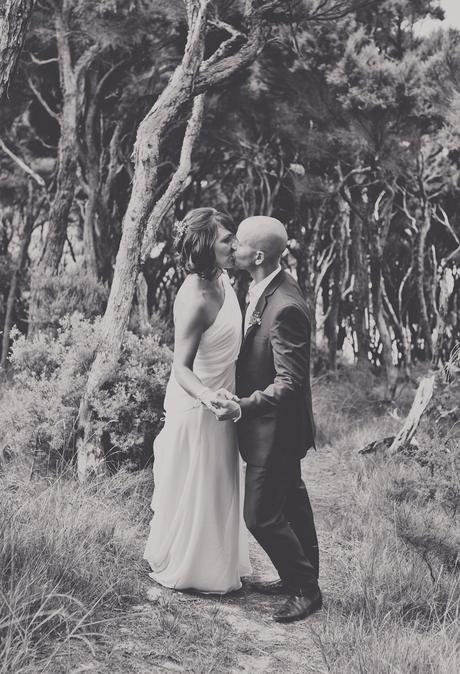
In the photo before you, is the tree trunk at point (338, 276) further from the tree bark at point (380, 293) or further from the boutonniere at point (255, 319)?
the boutonniere at point (255, 319)

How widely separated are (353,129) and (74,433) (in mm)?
8270

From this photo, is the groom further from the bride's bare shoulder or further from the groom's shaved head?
the bride's bare shoulder

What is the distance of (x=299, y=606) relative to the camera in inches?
172

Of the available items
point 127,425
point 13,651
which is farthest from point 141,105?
point 13,651

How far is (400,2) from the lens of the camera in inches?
504

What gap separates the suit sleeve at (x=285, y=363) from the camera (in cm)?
398

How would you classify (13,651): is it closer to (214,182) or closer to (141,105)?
(141,105)

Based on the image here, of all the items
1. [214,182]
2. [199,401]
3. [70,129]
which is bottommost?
[199,401]

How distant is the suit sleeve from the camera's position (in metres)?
3.98

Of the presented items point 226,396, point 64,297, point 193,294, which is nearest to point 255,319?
point 193,294

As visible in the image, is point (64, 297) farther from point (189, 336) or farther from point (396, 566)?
point (396, 566)

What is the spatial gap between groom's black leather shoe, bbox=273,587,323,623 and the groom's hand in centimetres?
126

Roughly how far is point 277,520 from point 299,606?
1.88 ft

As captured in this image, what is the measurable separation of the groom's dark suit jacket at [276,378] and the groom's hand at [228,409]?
0.14ft
